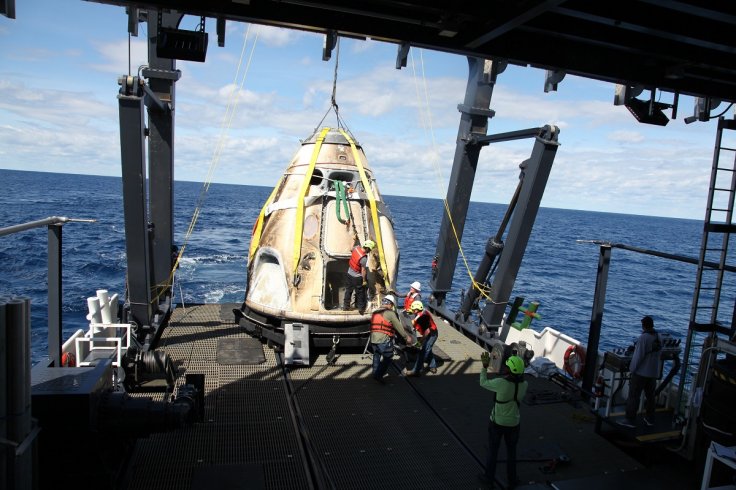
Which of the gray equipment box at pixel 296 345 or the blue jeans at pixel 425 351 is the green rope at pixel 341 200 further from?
the blue jeans at pixel 425 351

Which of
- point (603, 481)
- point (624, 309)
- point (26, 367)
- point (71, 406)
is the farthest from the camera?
point (624, 309)

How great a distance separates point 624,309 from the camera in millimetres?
27141

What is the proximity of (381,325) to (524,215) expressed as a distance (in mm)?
3497

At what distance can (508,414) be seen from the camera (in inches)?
232

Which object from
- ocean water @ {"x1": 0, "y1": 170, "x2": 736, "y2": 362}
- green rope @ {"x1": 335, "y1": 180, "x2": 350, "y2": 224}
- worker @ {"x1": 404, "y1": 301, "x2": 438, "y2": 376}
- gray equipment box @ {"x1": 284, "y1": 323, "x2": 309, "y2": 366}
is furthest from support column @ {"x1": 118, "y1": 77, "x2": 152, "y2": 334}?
worker @ {"x1": 404, "y1": 301, "x2": 438, "y2": 376}

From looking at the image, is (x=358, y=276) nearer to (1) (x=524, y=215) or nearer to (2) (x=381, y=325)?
(2) (x=381, y=325)

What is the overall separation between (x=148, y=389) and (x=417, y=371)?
4.32m

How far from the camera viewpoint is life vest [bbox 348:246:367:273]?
31.6ft

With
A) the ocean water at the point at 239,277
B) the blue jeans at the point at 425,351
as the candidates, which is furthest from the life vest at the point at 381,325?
the ocean water at the point at 239,277

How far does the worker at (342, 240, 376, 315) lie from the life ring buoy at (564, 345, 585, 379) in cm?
416

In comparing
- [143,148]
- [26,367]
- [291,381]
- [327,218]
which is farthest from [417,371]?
[26,367]

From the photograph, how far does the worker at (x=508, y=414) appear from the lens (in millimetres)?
5871

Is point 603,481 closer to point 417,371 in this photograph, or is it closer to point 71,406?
point 417,371

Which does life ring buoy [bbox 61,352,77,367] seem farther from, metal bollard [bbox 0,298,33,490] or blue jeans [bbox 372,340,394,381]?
metal bollard [bbox 0,298,33,490]
